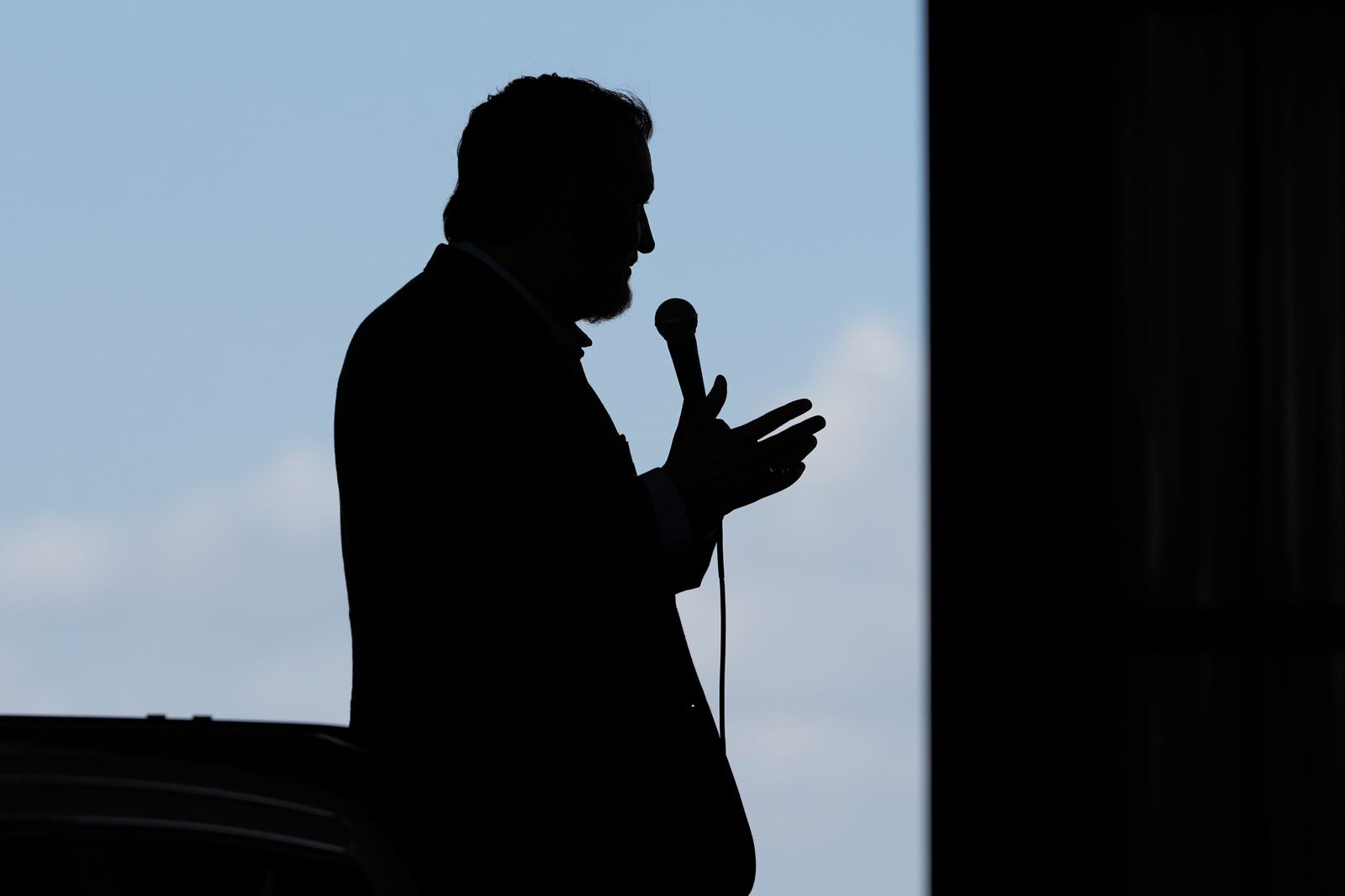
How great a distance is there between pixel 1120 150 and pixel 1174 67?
157mm

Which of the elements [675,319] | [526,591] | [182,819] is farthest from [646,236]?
[182,819]

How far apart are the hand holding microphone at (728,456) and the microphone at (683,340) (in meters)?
0.25

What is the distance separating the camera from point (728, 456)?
3.16 meters

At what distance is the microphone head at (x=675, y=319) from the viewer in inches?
142

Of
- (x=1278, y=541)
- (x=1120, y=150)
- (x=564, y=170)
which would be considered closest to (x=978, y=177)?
(x=1120, y=150)

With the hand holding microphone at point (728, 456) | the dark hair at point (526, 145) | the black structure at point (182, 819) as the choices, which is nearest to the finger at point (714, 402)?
the hand holding microphone at point (728, 456)

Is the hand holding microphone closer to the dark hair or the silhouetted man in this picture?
the silhouetted man

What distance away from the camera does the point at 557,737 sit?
9.74 ft

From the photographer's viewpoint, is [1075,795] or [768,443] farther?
[768,443]

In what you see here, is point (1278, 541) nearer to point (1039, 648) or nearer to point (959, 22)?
point (1039, 648)

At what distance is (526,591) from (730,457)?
0.45 m

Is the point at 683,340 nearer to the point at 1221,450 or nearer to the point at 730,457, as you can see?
the point at 730,457

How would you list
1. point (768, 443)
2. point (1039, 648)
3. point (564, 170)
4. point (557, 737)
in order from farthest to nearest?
point (564, 170) < point (768, 443) < point (557, 737) < point (1039, 648)

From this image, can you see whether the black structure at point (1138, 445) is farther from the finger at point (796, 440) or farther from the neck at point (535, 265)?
the neck at point (535, 265)
